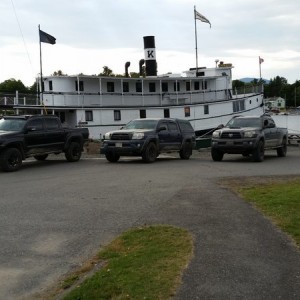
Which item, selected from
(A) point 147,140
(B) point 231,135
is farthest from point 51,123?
(B) point 231,135

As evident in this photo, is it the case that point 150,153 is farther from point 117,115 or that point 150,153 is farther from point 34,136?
point 117,115

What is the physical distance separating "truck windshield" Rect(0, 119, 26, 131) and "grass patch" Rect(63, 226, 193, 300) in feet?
34.4

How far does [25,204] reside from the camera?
924cm

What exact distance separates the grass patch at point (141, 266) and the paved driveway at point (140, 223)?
0.18 m

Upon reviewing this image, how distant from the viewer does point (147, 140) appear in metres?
17.5

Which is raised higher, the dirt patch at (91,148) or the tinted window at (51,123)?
the tinted window at (51,123)

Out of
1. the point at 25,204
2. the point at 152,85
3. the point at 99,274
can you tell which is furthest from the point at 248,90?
the point at 99,274

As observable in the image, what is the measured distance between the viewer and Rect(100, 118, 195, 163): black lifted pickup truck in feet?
57.1

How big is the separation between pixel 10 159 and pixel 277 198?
9456 millimetres

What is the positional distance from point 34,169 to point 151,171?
4.09 meters

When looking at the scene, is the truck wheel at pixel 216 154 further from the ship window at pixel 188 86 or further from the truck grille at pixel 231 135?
the ship window at pixel 188 86

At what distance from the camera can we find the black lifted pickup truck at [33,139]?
1533 cm

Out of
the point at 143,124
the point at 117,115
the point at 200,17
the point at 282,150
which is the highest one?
the point at 200,17

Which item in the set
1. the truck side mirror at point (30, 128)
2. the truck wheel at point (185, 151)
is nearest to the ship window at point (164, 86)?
the truck wheel at point (185, 151)
